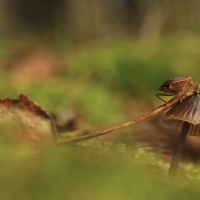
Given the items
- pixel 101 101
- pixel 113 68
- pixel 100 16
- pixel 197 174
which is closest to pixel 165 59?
pixel 113 68

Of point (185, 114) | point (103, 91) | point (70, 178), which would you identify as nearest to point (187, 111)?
point (185, 114)

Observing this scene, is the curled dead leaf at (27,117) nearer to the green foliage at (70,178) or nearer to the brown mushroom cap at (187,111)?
the brown mushroom cap at (187,111)

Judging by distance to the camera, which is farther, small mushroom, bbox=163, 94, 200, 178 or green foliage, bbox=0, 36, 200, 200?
small mushroom, bbox=163, 94, 200, 178

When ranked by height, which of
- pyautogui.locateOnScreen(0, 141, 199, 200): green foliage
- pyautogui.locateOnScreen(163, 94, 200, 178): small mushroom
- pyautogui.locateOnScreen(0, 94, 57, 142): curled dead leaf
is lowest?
pyautogui.locateOnScreen(0, 141, 199, 200): green foliage

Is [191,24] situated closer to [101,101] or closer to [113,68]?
[113,68]

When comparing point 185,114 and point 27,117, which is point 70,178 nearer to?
point 185,114

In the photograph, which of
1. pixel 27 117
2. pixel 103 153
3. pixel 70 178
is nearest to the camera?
pixel 70 178

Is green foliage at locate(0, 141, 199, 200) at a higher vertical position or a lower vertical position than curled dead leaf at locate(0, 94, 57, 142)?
lower

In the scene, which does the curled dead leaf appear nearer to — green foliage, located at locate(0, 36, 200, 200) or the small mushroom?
green foliage, located at locate(0, 36, 200, 200)

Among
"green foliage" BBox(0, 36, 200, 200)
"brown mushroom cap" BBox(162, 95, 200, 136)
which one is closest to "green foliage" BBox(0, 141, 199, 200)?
"green foliage" BBox(0, 36, 200, 200)
